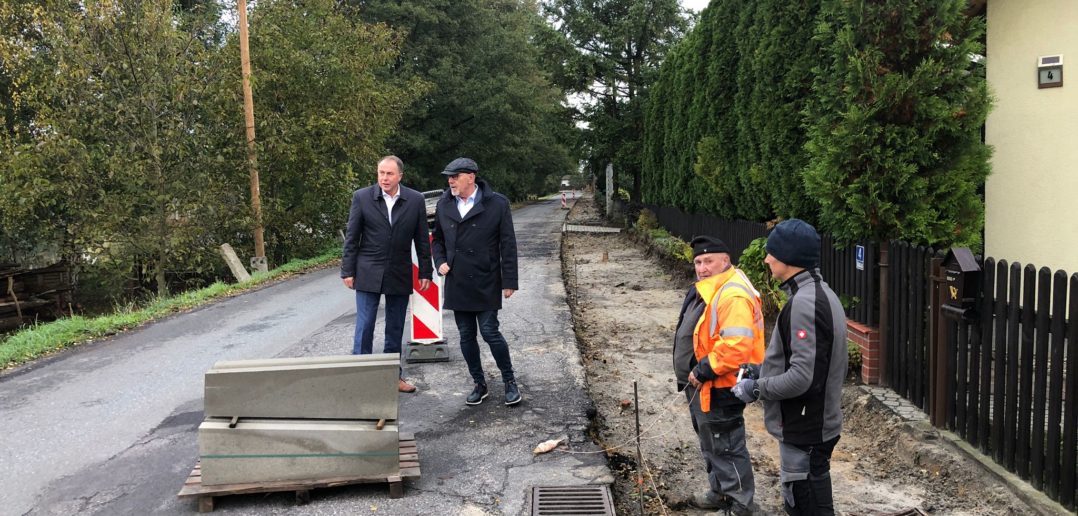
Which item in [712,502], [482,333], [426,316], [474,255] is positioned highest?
[474,255]

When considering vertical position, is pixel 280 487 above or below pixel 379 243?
below

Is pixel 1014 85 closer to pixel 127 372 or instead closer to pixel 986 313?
pixel 986 313

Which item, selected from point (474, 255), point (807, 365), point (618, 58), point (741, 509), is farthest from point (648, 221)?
point (807, 365)

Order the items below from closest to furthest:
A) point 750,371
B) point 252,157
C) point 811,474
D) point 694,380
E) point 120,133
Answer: point 811,474
point 750,371
point 694,380
point 120,133
point 252,157

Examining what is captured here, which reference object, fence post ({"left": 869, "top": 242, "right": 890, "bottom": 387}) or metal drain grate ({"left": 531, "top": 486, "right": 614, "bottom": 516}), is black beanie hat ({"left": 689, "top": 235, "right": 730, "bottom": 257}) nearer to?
metal drain grate ({"left": 531, "top": 486, "right": 614, "bottom": 516})

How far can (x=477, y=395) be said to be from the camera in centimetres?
567

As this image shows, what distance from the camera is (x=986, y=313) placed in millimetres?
4562

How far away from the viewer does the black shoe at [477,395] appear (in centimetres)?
564

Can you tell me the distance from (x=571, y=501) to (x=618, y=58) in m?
28.8

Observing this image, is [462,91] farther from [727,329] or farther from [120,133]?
[727,329]

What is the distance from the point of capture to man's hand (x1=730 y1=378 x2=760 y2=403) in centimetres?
334

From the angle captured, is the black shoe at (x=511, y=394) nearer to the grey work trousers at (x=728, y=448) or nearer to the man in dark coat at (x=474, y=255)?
the man in dark coat at (x=474, y=255)

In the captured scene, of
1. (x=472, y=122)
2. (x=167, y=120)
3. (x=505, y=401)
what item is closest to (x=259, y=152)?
(x=167, y=120)

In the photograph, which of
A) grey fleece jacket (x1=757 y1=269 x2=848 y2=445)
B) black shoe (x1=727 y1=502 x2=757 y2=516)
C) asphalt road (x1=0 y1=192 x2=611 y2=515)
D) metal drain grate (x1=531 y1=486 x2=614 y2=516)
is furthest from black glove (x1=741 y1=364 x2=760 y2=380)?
asphalt road (x1=0 y1=192 x2=611 y2=515)
